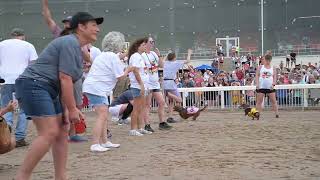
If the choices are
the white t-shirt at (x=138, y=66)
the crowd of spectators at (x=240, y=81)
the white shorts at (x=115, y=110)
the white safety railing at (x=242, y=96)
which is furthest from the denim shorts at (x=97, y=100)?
the crowd of spectators at (x=240, y=81)

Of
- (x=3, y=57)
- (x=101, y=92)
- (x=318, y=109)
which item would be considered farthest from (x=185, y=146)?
(x=318, y=109)

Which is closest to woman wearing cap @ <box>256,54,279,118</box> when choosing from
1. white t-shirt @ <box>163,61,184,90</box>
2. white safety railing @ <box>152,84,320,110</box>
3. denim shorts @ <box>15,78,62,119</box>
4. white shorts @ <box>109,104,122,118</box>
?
white t-shirt @ <box>163,61,184,90</box>

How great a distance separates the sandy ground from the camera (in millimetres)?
5602

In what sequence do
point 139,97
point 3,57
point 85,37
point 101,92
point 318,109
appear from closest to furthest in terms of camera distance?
point 85,37 < point 101,92 < point 3,57 < point 139,97 < point 318,109

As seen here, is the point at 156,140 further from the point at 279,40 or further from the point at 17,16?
the point at 17,16

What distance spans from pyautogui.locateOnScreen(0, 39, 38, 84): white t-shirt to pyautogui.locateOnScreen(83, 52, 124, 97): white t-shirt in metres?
1.15

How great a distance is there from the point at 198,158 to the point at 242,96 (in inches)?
440

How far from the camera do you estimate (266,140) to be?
8320mm

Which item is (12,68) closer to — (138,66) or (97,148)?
(97,148)

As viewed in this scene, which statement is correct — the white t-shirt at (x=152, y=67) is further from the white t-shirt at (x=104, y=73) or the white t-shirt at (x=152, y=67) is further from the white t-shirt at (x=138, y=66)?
the white t-shirt at (x=104, y=73)

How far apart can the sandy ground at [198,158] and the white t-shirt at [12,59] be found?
122 cm

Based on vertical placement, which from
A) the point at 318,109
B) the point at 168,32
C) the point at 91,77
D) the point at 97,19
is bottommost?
the point at 318,109

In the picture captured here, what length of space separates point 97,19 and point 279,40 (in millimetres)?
27154

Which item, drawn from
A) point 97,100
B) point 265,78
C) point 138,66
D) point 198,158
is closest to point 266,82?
point 265,78
